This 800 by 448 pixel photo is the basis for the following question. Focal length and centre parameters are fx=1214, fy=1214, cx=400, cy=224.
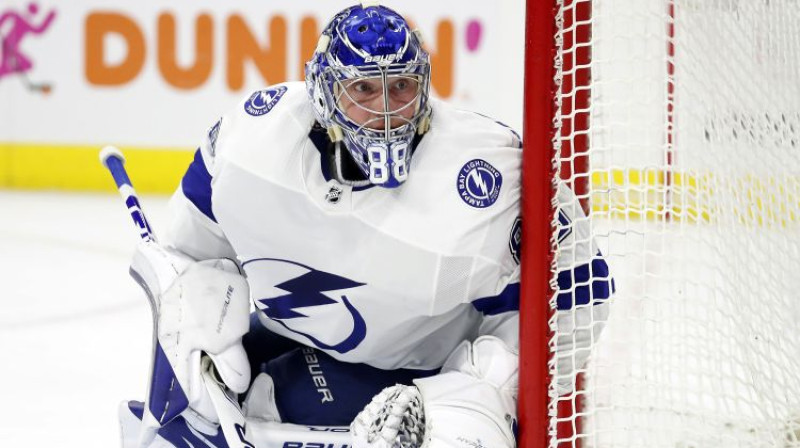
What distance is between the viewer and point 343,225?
6.38 ft

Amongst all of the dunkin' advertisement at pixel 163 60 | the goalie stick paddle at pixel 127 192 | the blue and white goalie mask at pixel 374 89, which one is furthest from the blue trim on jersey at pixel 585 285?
the dunkin' advertisement at pixel 163 60

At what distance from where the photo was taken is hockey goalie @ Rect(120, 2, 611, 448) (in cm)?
189

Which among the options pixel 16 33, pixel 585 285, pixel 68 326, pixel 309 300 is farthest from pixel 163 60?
pixel 585 285

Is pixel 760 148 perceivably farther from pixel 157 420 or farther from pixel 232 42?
pixel 232 42

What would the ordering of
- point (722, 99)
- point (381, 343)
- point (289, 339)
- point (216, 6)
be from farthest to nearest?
point (216, 6)
point (289, 339)
point (381, 343)
point (722, 99)

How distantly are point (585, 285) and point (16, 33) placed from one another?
5.36 meters

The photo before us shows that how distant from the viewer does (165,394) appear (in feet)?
6.84

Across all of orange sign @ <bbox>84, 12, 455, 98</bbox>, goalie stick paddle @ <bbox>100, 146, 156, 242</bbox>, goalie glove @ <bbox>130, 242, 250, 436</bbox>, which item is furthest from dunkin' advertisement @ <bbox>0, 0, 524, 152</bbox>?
goalie glove @ <bbox>130, 242, 250, 436</bbox>

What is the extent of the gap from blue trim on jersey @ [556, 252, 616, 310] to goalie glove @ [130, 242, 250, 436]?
0.60m

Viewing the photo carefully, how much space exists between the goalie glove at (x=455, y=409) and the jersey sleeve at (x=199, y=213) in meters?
0.51

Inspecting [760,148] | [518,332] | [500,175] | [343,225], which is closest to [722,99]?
[760,148]

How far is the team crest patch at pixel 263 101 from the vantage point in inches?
81.0

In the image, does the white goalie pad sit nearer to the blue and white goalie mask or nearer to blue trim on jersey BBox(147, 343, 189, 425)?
blue trim on jersey BBox(147, 343, 189, 425)

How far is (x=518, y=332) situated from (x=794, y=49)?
658 millimetres
